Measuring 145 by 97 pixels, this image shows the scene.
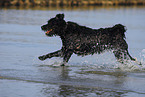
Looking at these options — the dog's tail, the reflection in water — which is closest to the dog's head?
the dog's tail

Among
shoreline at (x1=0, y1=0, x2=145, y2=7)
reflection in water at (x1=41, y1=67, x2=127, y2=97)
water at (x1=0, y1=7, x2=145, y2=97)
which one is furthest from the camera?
shoreline at (x1=0, y1=0, x2=145, y2=7)

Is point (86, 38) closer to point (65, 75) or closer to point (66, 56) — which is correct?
point (66, 56)

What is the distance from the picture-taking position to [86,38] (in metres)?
10.5

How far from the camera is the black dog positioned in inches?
406

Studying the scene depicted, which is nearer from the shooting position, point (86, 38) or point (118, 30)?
point (118, 30)

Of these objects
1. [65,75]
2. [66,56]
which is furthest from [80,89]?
[66,56]

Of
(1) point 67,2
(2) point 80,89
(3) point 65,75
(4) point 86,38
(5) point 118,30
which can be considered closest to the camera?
(2) point 80,89

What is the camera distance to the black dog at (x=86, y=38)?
1031 cm

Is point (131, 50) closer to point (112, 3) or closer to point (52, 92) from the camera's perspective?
point (52, 92)

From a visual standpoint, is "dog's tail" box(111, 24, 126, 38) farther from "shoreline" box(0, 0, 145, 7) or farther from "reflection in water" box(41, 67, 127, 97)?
"shoreline" box(0, 0, 145, 7)

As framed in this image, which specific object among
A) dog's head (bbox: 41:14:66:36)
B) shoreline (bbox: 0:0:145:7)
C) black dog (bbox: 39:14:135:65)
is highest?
dog's head (bbox: 41:14:66:36)

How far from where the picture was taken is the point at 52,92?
25.4 feet

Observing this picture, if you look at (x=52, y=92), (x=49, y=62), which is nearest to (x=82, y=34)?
(x=49, y=62)

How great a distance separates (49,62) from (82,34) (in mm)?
1203
